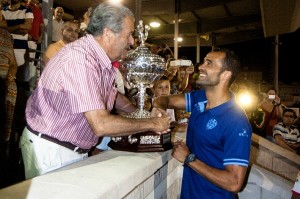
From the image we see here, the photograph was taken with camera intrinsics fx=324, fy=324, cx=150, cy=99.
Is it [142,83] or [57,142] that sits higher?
[142,83]

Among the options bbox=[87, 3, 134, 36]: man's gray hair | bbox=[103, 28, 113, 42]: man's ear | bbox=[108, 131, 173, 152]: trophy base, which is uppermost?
bbox=[87, 3, 134, 36]: man's gray hair

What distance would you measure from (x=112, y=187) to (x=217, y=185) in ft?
3.24

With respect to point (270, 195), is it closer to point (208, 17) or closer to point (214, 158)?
point (214, 158)

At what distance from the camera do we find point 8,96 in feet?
12.2

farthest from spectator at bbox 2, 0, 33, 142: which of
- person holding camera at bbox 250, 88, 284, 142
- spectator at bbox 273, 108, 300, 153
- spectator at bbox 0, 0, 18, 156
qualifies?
spectator at bbox 273, 108, 300, 153

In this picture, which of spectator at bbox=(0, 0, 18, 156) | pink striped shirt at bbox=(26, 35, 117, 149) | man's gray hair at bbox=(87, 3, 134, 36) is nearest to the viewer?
pink striped shirt at bbox=(26, 35, 117, 149)

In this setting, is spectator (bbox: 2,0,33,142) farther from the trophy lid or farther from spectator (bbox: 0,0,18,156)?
the trophy lid

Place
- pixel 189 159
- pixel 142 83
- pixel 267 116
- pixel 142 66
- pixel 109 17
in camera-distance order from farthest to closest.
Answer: pixel 267 116 < pixel 142 83 < pixel 142 66 < pixel 189 159 < pixel 109 17

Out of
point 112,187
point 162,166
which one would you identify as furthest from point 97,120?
point 162,166

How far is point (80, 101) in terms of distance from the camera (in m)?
2.08

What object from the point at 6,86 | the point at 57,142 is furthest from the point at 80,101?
the point at 6,86

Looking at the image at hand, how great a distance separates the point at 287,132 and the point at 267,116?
2.11ft

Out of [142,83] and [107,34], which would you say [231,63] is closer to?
[142,83]

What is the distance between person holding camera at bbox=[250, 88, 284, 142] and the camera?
818 cm
